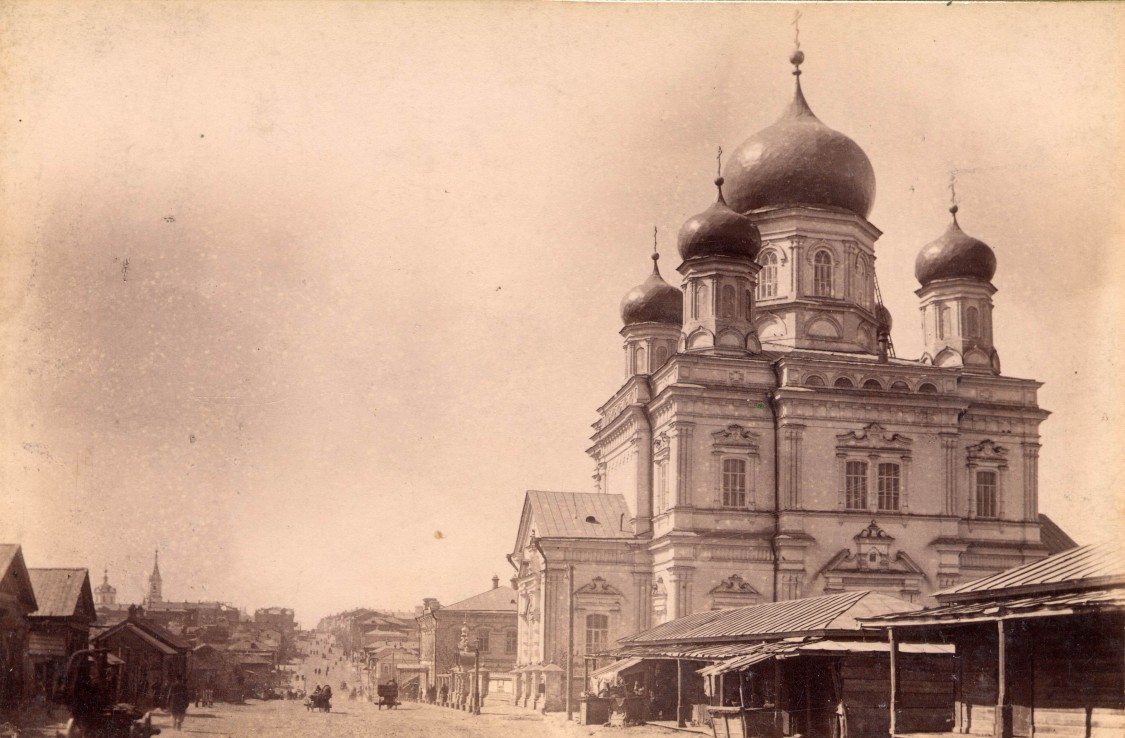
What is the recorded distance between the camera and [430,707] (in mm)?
38438

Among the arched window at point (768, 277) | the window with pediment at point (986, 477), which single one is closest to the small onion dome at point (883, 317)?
the arched window at point (768, 277)

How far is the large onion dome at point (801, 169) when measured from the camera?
33312 mm

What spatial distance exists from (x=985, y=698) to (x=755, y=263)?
57.7 feet

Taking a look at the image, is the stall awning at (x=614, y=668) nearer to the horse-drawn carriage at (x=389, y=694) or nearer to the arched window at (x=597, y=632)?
the arched window at (x=597, y=632)

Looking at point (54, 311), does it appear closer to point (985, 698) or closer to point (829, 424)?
point (985, 698)

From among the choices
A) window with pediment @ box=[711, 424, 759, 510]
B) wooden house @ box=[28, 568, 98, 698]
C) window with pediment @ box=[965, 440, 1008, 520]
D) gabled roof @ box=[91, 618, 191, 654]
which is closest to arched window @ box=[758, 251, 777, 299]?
window with pediment @ box=[711, 424, 759, 510]

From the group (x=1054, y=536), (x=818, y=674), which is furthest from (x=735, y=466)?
(x=1054, y=536)

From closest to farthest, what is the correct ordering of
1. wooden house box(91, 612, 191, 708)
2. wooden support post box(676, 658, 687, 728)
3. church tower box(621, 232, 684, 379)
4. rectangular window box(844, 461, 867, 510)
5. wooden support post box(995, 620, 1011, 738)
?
wooden support post box(995, 620, 1011, 738) < wooden support post box(676, 658, 687, 728) < wooden house box(91, 612, 191, 708) < rectangular window box(844, 461, 867, 510) < church tower box(621, 232, 684, 379)

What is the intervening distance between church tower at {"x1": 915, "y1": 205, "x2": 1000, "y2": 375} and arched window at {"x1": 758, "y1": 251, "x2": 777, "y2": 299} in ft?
13.8

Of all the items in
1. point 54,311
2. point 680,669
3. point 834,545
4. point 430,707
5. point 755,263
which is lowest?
point 430,707

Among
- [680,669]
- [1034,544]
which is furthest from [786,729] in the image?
[1034,544]

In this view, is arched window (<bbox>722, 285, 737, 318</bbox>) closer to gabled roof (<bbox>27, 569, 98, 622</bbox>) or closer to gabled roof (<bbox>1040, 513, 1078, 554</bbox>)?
gabled roof (<bbox>1040, 513, 1078, 554</bbox>)

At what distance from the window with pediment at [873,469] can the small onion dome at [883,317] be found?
18.2 feet

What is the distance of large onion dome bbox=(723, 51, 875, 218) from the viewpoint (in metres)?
33.3
